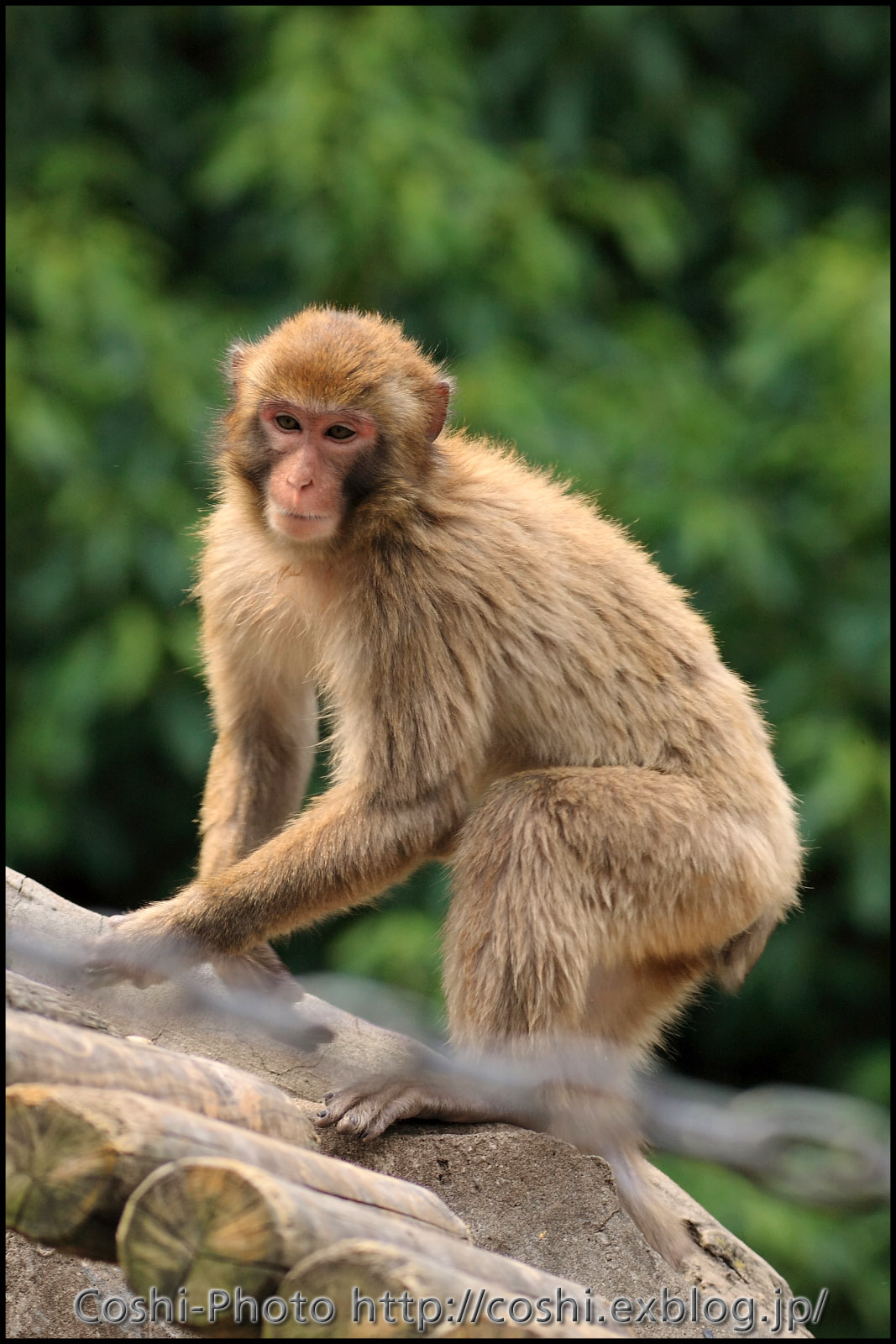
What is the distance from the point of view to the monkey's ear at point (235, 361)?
15.3 feet

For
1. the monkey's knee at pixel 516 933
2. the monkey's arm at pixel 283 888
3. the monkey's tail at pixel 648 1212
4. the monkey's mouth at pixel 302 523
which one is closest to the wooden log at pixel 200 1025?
the monkey's arm at pixel 283 888

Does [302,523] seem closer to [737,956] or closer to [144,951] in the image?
[144,951]

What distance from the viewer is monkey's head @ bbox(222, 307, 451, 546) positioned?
4.26 meters

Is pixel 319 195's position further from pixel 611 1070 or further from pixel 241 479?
pixel 611 1070

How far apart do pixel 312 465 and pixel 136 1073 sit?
1.98 metres

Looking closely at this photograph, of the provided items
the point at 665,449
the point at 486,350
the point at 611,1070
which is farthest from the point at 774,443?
the point at 611,1070

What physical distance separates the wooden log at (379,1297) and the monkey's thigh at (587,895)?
64.6 inches

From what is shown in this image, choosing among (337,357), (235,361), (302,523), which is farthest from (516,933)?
(235,361)

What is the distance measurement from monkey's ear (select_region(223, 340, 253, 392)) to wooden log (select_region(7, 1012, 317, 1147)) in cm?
230

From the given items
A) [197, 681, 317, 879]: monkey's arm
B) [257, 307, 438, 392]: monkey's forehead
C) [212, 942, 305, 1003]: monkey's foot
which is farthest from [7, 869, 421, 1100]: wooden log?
[257, 307, 438, 392]: monkey's forehead

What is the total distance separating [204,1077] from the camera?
2.99m

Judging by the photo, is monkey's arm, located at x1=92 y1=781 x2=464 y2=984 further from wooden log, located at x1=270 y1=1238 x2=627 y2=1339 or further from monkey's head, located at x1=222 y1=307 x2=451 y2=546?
wooden log, located at x1=270 y1=1238 x2=627 y2=1339

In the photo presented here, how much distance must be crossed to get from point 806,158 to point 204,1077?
30.2ft

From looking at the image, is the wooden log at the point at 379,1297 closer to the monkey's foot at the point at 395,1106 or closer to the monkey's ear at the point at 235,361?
the monkey's foot at the point at 395,1106
